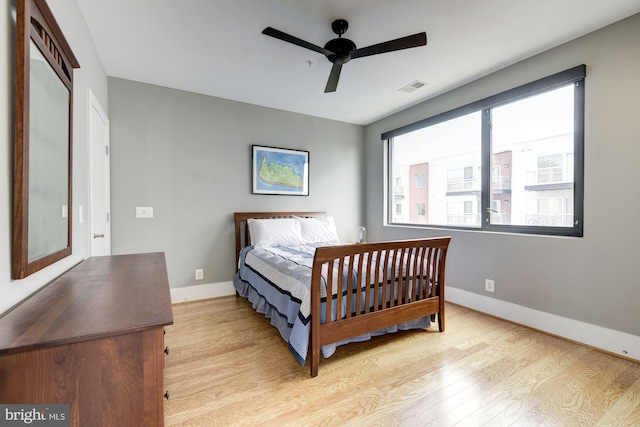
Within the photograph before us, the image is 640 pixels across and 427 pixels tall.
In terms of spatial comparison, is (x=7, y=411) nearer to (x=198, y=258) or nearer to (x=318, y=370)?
(x=318, y=370)

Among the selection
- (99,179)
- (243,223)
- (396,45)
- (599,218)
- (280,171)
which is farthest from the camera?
(280,171)

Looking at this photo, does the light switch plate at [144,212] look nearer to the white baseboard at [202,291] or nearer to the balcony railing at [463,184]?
the white baseboard at [202,291]

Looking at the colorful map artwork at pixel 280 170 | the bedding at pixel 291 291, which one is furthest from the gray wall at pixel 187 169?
the bedding at pixel 291 291

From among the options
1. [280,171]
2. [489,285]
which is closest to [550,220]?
[489,285]

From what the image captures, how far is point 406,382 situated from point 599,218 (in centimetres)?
201

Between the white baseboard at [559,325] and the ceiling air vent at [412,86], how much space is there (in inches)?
94.9

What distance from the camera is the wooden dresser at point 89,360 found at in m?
0.71

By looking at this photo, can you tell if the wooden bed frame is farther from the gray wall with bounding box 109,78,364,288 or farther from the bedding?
the gray wall with bounding box 109,78,364,288

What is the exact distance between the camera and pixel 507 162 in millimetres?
2861

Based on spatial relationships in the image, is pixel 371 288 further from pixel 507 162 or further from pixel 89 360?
pixel 507 162

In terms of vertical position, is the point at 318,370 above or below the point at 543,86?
below

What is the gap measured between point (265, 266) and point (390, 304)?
3.95 ft

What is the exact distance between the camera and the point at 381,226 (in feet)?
14.5

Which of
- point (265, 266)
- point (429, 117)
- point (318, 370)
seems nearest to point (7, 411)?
point (318, 370)
